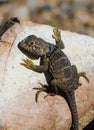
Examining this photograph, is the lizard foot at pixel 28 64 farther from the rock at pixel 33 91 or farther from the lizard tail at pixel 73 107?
the lizard tail at pixel 73 107

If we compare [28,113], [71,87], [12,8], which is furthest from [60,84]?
[12,8]

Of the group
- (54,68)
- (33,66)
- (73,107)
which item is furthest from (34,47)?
(73,107)

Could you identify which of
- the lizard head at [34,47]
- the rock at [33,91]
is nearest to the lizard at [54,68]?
the lizard head at [34,47]

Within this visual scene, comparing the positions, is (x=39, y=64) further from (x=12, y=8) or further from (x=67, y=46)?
(x=12, y=8)

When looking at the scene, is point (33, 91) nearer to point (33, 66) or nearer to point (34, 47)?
→ point (33, 66)

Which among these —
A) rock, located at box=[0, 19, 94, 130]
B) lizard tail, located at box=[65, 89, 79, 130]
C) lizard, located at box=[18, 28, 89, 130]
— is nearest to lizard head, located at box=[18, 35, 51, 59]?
lizard, located at box=[18, 28, 89, 130]

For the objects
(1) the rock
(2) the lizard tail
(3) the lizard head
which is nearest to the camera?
(1) the rock

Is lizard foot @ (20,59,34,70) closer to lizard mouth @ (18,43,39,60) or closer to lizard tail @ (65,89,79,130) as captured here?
lizard mouth @ (18,43,39,60)

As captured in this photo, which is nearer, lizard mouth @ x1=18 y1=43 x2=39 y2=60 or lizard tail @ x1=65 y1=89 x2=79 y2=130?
lizard tail @ x1=65 y1=89 x2=79 y2=130
